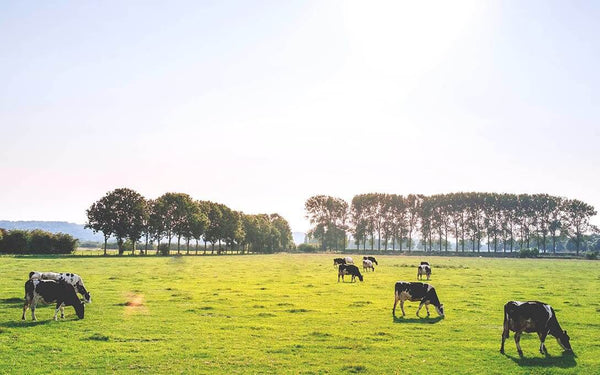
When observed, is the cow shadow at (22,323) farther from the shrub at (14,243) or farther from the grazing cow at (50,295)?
the shrub at (14,243)

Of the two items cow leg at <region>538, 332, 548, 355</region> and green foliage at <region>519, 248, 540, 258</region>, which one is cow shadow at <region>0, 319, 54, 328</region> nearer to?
cow leg at <region>538, 332, 548, 355</region>

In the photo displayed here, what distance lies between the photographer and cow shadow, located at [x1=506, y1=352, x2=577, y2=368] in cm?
1542

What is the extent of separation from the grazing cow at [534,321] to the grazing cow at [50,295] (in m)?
21.1

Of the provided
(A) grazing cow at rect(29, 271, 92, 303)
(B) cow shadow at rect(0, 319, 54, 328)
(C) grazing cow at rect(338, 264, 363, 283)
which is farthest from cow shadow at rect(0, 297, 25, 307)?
(C) grazing cow at rect(338, 264, 363, 283)

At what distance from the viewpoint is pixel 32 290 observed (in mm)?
21906

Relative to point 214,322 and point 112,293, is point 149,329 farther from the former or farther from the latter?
point 112,293

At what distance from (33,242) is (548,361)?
117865 mm

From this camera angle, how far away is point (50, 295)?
73.2 ft

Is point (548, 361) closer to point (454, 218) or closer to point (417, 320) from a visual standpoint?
point (417, 320)

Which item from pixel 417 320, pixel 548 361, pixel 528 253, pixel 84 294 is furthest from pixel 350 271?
pixel 528 253

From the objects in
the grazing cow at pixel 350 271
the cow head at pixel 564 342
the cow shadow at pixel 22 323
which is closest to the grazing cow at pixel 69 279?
the cow shadow at pixel 22 323

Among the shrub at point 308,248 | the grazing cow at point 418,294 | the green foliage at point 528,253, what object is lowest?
the shrub at point 308,248

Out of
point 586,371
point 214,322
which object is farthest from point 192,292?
point 586,371

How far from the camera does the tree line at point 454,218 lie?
166 metres
